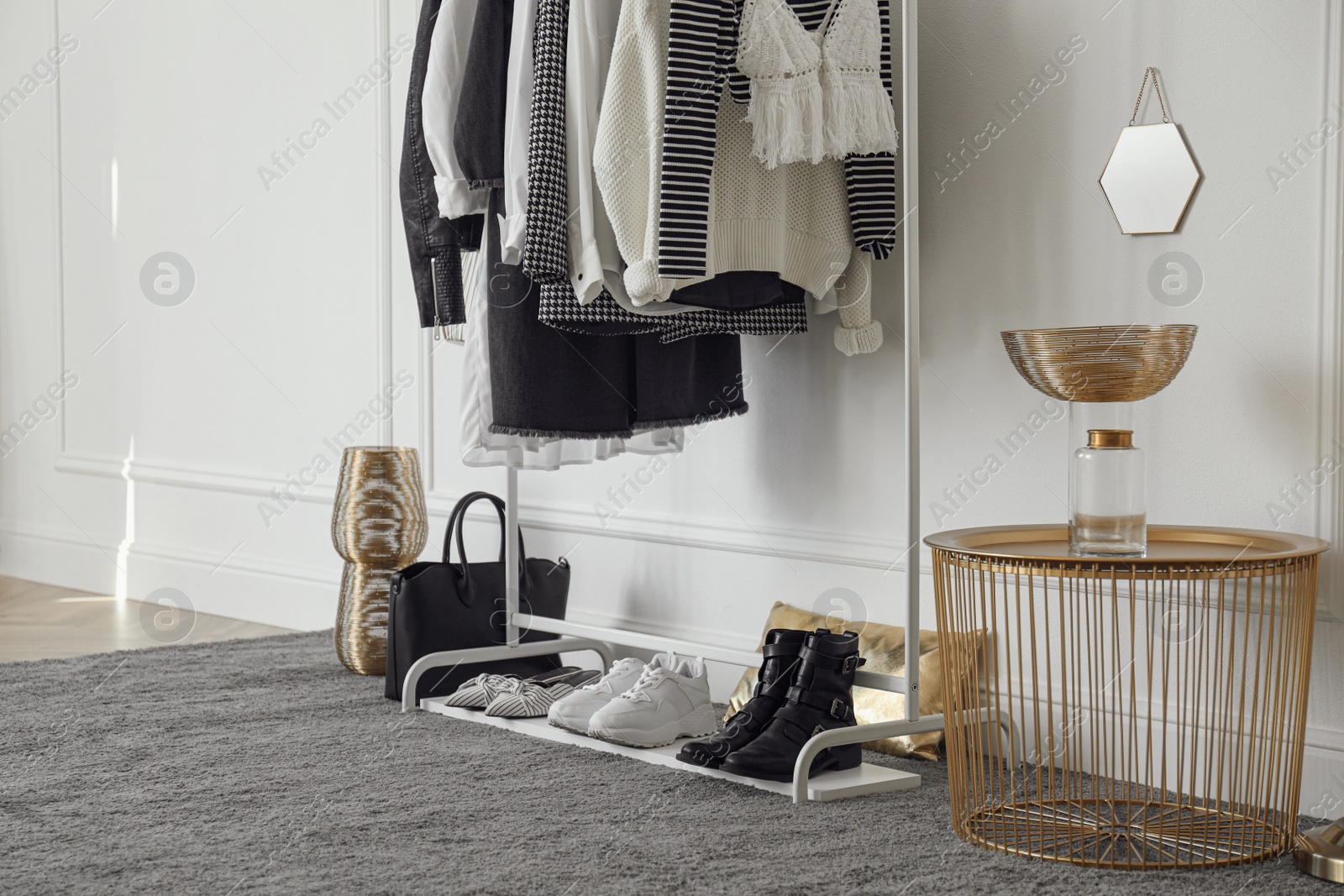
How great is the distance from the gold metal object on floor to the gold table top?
333 millimetres

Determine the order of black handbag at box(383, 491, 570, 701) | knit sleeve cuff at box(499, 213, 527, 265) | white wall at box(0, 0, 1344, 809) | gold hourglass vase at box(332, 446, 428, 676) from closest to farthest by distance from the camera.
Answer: white wall at box(0, 0, 1344, 809) → knit sleeve cuff at box(499, 213, 527, 265) → black handbag at box(383, 491, 570, 701) → gold hourglass vase at box(332, 446, 428, 676)

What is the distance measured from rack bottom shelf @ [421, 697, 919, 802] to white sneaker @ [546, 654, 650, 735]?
0.08ft

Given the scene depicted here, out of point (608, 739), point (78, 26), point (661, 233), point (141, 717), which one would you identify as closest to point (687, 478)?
point (608, 739)

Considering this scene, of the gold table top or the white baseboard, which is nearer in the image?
A: the gold table top

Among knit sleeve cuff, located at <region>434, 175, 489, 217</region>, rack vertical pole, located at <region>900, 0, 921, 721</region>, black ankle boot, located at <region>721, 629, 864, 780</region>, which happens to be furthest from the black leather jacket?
black ankle boot, located at <region>721, 629, 864, 780</region>

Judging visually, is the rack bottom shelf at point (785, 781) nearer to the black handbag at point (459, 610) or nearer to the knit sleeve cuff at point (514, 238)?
the black handbag at point (459, 610)

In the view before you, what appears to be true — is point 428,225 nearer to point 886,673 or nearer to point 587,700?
point 587,700

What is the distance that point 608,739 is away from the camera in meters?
2.17

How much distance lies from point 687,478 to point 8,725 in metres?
1.34

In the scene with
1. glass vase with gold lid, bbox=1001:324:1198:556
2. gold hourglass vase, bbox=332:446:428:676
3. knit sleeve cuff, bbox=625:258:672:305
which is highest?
knit sleeve cuff, bbox=625:258:672:305

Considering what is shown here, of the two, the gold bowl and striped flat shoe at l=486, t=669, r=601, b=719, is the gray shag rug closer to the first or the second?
striped flat shoe at l=486, t=669, r=601, b=719

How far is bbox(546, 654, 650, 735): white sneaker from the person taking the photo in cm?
222

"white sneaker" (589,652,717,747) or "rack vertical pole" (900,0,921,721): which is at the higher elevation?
"rack vertical pole" (900,0,921,721)

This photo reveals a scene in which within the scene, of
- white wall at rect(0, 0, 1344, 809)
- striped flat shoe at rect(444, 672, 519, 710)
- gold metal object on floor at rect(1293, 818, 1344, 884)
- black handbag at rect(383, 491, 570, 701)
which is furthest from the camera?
black handbag at rect(383, 491, 570, 701)
